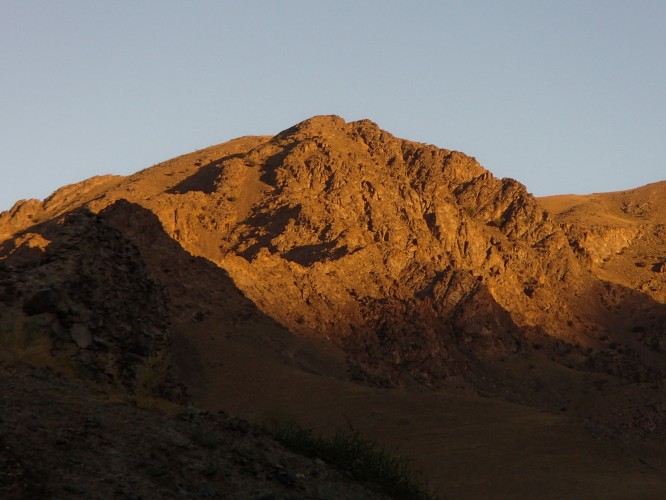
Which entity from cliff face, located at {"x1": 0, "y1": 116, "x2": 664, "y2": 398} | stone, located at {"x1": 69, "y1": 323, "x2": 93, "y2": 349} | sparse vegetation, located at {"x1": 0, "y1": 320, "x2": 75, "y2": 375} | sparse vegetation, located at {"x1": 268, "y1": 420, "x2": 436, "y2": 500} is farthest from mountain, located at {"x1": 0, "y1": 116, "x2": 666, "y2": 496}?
sparse vegetation, located at {"x1": 268, "y1": 420, "x2": 436, "y2": 500}

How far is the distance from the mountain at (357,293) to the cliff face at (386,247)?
0.51 feet

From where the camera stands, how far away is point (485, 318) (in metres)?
56.9

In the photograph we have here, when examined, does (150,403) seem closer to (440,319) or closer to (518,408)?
(518,408)

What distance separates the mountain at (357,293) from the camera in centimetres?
1873

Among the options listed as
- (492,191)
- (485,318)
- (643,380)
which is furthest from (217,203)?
(643,380)

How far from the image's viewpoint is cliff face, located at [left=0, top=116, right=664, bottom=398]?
5100 cm

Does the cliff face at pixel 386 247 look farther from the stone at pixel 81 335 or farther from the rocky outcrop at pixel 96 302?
the stone at pixel 81 335

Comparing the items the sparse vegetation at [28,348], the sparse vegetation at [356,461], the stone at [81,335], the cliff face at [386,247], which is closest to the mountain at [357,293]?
Answer: the stone at [81,335]

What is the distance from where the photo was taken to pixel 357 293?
2092 inches

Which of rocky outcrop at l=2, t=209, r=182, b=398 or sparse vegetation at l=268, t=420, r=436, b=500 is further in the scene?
rocky outcrop at l=2, t=209, r=182, b=398

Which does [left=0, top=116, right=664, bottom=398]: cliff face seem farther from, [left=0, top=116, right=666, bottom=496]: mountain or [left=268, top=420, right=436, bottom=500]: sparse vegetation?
[left=268, top=420, right=436, bottom=500]: sparse vegetation

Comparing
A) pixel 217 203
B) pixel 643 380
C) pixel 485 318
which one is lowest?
pixel 643 380

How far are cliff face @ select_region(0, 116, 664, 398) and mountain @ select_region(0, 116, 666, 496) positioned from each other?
154 mm

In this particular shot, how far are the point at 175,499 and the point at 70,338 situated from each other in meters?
5.34
